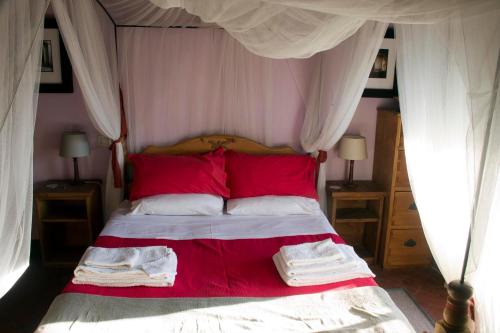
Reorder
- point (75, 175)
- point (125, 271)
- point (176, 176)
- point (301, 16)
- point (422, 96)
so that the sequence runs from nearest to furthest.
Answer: point (422, 96)
point (301, 16)
point (125, 271)
point (176, 176)
point (75, 175)

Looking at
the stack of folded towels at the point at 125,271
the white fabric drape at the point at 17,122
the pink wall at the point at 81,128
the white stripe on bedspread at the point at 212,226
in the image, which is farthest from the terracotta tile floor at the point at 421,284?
the white fabric drape at the point at 17,122

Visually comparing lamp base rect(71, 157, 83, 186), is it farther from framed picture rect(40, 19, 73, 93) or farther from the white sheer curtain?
the white sheer curtain

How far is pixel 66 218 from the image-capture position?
3.16m

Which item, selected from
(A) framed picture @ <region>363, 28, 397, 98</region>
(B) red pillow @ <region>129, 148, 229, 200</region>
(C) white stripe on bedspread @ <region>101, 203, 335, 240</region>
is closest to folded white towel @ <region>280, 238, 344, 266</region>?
(C) white stripe on bedspread @ <region>101, 203, 335, 240</region>

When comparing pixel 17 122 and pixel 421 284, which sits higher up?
pixel 17 122

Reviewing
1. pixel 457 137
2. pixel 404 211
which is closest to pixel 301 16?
pixel 457 137

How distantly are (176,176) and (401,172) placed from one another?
1.85 metres

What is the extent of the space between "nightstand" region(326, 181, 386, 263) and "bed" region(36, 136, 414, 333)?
31.4 inches

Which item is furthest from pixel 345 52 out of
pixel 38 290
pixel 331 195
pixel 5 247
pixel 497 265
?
pixel 38 290

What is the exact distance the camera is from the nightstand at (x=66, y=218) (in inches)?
122

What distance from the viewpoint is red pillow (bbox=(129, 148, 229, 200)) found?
301cm

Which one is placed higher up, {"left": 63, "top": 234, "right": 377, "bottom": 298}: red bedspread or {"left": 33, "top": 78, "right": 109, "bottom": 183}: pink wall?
{"left": 33, "top": 78, "right": 109, "bottom": 183}: pink wall

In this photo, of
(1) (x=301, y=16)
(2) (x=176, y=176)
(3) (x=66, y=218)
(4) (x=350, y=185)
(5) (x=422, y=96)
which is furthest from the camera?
(4) (x=350, y=185)

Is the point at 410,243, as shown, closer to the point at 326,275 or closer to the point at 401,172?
the point at 401,172
